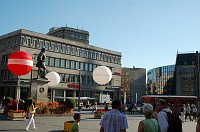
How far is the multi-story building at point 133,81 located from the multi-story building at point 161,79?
50.6ft

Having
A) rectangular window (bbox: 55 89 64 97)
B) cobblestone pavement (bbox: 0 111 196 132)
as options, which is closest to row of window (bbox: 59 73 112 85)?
rectangular window (bbox: 55 89 64 97)

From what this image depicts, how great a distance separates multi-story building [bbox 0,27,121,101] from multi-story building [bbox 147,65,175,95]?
1992 inches

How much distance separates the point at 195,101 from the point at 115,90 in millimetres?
44515

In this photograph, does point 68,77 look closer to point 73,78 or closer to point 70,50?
point 73,78

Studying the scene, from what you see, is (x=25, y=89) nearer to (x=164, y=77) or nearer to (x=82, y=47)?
(x=82, y=47)

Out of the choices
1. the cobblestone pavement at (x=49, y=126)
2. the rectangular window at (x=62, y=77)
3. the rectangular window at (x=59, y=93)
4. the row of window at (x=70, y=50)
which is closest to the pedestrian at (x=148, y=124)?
the cobblestone pavement at (x=49, y=126)

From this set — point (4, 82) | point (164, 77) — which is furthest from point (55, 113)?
point (164, 77)

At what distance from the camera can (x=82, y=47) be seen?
83.0 m

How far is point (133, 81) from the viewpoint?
122375 mm

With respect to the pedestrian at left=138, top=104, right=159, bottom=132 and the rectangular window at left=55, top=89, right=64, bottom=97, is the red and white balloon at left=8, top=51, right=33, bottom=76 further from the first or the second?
the rectangular window at left=55, top=89, right=64, bottom=97

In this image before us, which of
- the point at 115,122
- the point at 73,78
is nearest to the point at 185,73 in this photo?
the point at 73,78

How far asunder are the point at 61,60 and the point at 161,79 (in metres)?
87.2

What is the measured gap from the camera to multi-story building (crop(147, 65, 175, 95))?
449 ft

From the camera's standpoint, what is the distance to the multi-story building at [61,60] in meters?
66.6
